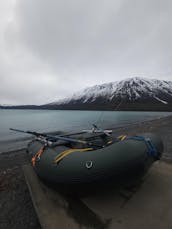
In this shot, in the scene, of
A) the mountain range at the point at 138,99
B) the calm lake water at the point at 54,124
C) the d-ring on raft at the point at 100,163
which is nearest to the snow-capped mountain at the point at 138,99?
the mountain range at the point at 138,99

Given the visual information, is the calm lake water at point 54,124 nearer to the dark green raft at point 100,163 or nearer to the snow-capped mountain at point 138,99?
the dark green raft at point 100,163

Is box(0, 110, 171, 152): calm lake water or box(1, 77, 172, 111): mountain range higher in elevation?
box(1, 77, 172, 111): mountain range

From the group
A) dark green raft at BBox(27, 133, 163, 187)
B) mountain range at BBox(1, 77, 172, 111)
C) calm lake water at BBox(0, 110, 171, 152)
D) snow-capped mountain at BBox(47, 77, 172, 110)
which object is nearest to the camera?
dark green raft at BBox(27, 133, 163, 187)

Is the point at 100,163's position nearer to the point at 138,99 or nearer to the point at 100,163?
the point at 100,163

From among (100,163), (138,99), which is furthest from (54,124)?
(138,99)

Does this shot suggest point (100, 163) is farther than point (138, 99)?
No

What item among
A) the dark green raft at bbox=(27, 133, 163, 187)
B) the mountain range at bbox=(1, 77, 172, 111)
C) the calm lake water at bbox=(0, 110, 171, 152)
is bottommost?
the calm lake water at bbox=(0, 110, 171, 152)

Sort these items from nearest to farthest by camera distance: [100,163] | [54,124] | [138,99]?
[100,163] → [54,124] → [138,99]

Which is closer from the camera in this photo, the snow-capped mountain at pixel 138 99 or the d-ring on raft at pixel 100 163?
the d-ring on raft at pixel 100 163

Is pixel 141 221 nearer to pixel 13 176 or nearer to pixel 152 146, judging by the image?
pixel 152 146

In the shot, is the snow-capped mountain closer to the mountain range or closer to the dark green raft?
the mountain range

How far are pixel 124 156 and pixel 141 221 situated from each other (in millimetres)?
1066

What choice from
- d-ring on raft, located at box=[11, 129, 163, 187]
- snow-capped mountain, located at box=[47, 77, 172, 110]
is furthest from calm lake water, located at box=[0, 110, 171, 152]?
snow-capped mountain, located at box=[47, 77, 172, 110]

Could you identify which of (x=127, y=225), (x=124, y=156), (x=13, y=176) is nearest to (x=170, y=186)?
(x=127, y=225)
